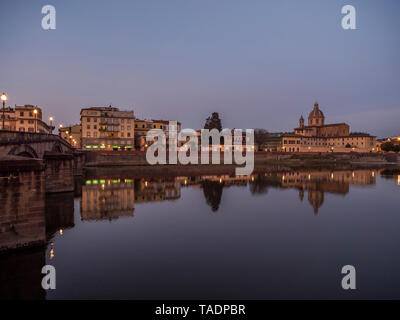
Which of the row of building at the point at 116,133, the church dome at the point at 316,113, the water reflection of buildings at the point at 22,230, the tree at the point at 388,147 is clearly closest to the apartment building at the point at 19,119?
the row of building at the point at 116,133

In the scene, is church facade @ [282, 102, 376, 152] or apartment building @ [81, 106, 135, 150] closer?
apartment building @ [81, 106, 135, 150]

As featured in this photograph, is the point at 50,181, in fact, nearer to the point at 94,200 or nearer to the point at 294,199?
the point at 94,200

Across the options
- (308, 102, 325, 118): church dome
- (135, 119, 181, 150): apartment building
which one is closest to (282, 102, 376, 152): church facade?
(308, 102, 325, 118): church dome

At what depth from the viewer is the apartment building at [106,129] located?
87250mm

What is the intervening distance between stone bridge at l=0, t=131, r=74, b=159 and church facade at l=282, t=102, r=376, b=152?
121703 mm

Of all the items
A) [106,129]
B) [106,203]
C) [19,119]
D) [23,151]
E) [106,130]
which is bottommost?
[106,203]

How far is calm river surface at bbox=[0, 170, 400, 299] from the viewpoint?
982 cm

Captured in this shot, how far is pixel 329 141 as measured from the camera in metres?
148

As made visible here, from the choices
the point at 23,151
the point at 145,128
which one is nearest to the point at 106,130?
the point at 145,128

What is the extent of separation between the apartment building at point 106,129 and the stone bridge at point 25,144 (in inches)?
2262

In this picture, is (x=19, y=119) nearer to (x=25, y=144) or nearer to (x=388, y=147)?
(x=25, y=144)

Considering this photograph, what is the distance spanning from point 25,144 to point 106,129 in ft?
229

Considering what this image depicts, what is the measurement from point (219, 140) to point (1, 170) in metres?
96.5

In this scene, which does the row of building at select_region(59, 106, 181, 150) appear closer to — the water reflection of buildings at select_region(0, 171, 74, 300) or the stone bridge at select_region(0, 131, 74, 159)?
the stone bridge at select_region(0, 131, 74, 159)
